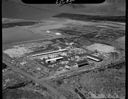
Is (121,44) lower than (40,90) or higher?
higher

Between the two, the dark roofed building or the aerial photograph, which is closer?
the aerial photograph

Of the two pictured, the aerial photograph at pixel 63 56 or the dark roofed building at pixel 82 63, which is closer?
the aerial photograph at pixel 63 56

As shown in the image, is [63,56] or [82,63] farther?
[63,56]

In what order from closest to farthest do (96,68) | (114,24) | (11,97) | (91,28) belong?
(11,97)
(96,68)
(91,28)
(114,24)

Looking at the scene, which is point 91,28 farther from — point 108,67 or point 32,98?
point 32,98

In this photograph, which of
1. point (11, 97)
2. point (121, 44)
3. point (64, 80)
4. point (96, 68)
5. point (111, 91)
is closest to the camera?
point (11, 97)

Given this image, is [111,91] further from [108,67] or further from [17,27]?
[17,27]

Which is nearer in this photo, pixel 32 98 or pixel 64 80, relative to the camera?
pixel 32 98

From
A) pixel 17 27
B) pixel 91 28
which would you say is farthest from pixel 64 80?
pixel 17 27
